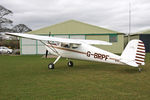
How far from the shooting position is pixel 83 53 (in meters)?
10.2

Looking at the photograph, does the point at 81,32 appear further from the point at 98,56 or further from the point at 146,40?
the point at 98,56

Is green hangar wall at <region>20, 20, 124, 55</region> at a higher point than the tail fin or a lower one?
higher

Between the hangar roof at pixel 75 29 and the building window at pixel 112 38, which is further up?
the hangar roof at pixel 75 29

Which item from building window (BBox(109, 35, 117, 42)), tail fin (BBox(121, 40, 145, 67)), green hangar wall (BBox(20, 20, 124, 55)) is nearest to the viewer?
tail fin (BBox(121, 40, 145, 67))

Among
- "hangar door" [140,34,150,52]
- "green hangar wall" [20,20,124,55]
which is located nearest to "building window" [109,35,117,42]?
"green hangar wall" [20,20,124,55]

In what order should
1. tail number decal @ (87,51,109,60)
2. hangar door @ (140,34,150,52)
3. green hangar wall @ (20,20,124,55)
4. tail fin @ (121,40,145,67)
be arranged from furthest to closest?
hangar door @ (140,34,150,52)
green hangar wall @ (20,20,124,55)
tail number decal @ (87,51,109,60)
tail fin @ (121,40,145,67)

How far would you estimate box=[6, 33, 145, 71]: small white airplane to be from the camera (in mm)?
8109

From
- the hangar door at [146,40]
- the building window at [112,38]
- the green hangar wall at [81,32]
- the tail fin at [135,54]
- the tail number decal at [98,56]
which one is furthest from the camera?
the hangar door at [146,40]

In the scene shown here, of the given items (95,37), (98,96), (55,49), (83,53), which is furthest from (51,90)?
Result: (95,37)

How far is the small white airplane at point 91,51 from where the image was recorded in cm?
811

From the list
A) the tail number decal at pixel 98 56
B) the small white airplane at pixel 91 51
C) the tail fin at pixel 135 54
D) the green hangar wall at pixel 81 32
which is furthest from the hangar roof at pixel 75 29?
the tail fin at pixel 135 54

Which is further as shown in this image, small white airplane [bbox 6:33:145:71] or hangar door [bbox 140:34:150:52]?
hangar door [bbox 140:34:150:52]

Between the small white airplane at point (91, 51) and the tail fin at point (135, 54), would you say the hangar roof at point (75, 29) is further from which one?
the tail fin at point (135, 54)

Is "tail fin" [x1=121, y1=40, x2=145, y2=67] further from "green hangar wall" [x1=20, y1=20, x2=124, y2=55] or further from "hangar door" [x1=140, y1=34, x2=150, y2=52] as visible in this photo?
"hangar door" [x1=140, y1=34, x2=150, y2=52]
